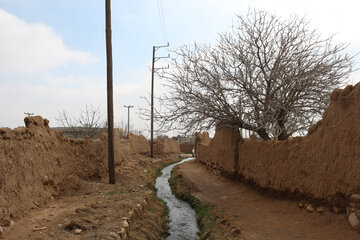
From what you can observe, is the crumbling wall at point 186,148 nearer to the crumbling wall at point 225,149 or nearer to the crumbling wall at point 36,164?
the crumbling wall at point 225,149

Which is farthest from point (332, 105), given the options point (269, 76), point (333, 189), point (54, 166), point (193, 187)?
point (193, 187)

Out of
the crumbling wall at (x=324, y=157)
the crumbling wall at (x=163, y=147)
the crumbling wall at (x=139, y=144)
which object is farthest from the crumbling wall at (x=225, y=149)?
the crumbling wall at (x=163, y=147)

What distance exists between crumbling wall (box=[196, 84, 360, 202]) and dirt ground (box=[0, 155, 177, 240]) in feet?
11.4

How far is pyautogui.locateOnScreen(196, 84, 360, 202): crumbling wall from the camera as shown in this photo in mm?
5648

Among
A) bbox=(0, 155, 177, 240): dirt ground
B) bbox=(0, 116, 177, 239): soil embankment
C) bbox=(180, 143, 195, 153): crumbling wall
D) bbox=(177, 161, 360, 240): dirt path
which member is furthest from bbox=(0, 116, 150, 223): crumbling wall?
bbox=(180, 143, 195, 153): crumbling wall

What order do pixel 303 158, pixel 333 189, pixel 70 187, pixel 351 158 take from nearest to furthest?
1. pixel 351 158
2. pixel 333 189
3. pixel 303 158
4. pixel 70 187

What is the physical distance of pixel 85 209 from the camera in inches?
269

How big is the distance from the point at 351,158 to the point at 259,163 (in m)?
4.12

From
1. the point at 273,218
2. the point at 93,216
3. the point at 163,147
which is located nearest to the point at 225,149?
the point at 273,218

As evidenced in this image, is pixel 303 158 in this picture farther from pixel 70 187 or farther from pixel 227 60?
pixel 70 187

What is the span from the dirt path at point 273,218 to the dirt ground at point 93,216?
6.89 feet

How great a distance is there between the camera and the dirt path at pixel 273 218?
5.66 m

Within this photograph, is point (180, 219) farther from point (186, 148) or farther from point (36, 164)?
point (186, 148)

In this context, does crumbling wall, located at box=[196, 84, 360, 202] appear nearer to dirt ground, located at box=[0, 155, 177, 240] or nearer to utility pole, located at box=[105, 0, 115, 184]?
dirt ground, located at box=[0, 155, 177, 240]
